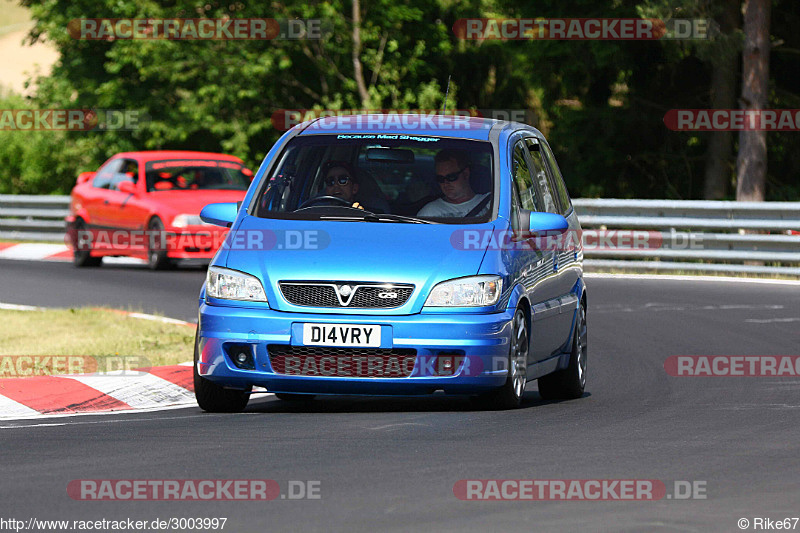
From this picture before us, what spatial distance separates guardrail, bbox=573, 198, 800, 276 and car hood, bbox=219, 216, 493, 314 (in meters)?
13.2

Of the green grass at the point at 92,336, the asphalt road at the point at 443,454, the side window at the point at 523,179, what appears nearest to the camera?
the asphalt road at the point at 443,454

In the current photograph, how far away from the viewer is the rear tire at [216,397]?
9641 millimetres

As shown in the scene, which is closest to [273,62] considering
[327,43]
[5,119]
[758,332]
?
[327,43]

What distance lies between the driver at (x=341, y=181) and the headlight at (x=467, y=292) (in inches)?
46.6

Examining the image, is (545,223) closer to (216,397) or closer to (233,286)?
(233,286)

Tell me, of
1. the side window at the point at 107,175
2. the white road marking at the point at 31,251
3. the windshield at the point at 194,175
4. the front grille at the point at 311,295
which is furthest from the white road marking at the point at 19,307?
the white road marking at the point at 31,251

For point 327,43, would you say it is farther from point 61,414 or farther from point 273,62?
point 61,414

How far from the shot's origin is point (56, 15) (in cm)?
4006

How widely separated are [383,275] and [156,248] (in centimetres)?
1440

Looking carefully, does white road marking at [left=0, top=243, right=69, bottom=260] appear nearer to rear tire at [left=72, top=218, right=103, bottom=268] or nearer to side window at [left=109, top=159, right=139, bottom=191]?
rear tire at [left=72, top=218, right=103, bottom=268]

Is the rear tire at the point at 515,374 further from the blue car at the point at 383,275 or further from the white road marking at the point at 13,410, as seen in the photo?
the white road marking at the point at 13,410

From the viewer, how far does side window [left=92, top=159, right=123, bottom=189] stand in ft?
81.4

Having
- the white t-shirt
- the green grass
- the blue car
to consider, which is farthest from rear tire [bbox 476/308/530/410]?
the green grass

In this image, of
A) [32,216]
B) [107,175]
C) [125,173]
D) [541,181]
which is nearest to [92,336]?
[541,181]
